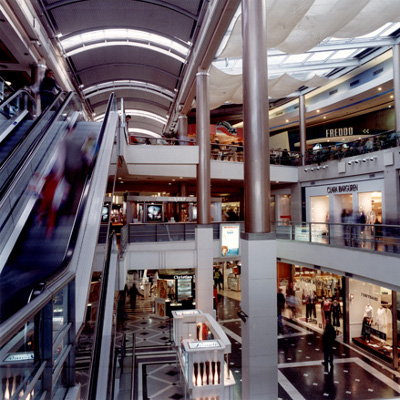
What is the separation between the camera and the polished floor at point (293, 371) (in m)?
8.71

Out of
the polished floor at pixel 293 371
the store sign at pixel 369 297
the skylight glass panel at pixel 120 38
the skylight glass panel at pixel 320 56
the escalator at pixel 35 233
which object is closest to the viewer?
the escalator at pixel 35 233

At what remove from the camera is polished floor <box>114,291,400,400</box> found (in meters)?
8.71

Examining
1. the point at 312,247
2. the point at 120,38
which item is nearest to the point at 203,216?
the point at 312,247

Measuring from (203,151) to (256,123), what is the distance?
645 cm

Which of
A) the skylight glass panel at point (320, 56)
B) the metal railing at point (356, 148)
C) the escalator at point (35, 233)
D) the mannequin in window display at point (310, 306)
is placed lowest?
the mannequin in window display at point (310, 306)

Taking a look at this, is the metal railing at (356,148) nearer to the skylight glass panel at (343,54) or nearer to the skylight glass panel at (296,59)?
the skylight glass panel at (343,54)

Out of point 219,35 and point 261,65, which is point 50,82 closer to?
point 261,65

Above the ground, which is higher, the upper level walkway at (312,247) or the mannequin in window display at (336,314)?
the upper level walkway at (312,247)

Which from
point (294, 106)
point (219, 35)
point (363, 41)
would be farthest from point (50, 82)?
point (294, 106)

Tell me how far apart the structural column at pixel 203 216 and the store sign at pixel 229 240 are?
834 millimetres

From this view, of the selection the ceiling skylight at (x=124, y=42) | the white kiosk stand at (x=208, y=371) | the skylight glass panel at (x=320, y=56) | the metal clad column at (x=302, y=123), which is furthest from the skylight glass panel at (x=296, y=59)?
the white kiosk stand at (x=208, y=371)

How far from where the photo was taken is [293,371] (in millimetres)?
10023

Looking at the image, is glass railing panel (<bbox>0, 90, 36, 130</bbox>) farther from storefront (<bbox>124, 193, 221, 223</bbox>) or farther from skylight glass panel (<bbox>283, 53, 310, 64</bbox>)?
skylight glass panel (<bbox>283, 53, 310, 64</bbox>)

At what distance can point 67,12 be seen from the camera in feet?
43.5
